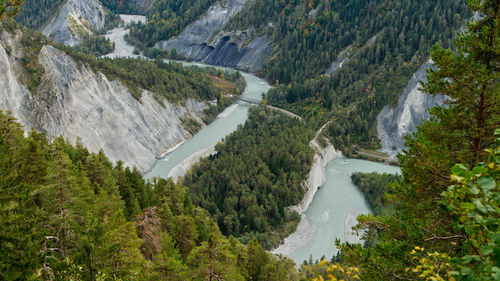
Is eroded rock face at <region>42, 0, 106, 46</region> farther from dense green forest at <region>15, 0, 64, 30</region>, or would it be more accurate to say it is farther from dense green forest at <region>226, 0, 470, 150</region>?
dense green forest at <region>226, 0, 470, 150</region>

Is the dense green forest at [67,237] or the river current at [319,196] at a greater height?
the dense green forest at [67,237]

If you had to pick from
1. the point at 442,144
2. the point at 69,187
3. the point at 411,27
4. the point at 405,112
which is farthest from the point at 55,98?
the point at 411,27

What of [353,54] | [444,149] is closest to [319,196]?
[444,149]

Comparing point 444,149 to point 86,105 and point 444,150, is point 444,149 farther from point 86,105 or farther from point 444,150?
point 86,105

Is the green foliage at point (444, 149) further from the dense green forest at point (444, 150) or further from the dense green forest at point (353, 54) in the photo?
the dense green forest at point (353, 54)

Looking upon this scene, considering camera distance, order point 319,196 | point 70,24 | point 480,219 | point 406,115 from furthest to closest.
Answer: point 70,24 → point 406,115 → point 319,196 → point 480,219

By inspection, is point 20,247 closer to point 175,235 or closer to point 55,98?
point 175,235

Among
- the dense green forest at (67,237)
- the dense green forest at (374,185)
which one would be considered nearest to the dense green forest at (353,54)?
the dense green forest at (374,185)
